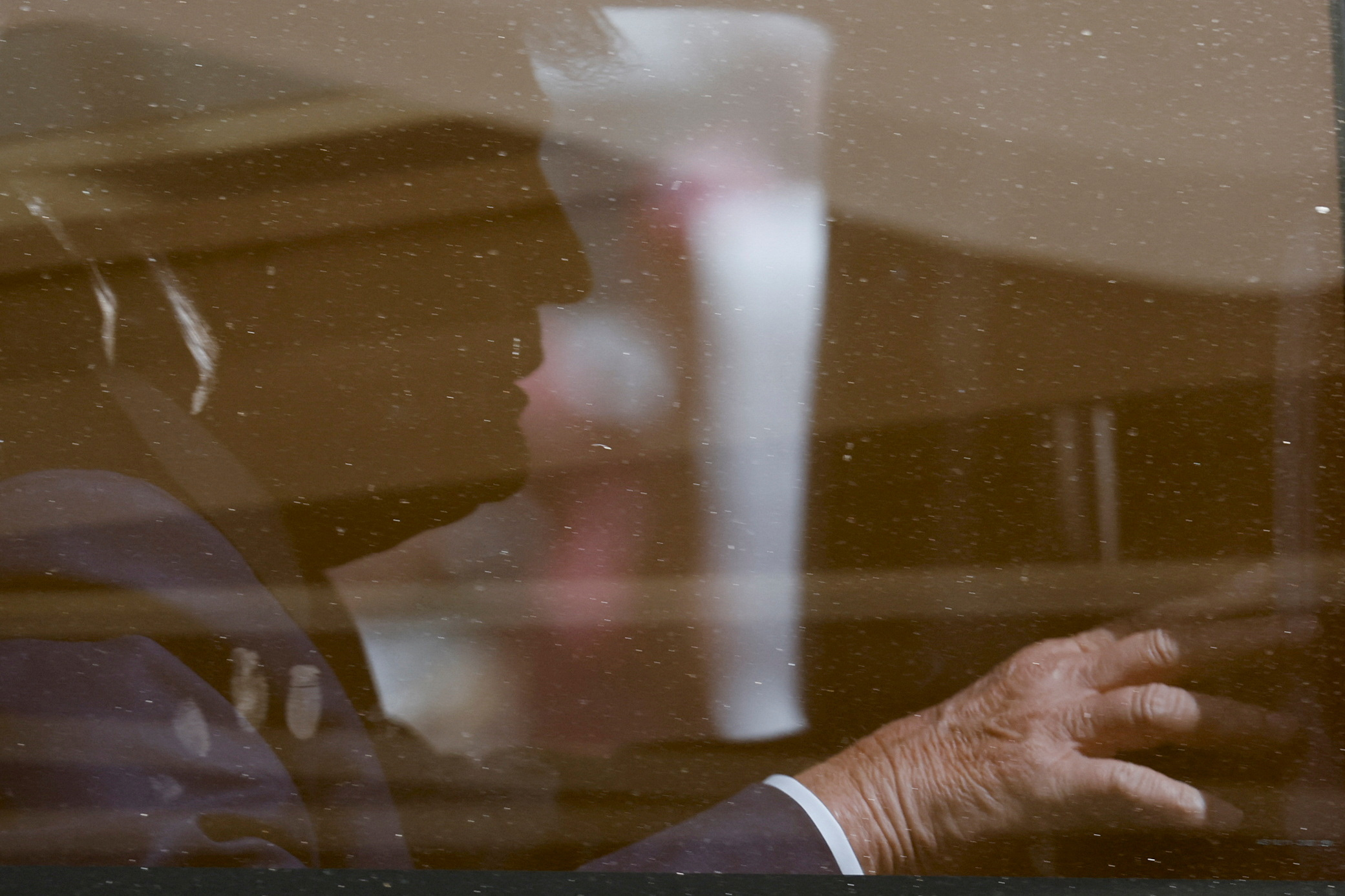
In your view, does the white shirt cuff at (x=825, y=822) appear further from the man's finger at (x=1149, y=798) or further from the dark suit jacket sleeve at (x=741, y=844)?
the man's finger at (x=1149, y=798)

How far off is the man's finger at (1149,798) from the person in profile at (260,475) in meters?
0.08

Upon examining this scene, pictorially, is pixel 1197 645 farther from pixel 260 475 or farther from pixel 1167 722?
pixel 260 475

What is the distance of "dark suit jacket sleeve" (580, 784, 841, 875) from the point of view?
46 cm

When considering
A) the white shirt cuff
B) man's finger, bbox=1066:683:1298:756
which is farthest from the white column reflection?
man's finger, bbox=1066:683:1298:756

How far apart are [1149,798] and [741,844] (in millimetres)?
186

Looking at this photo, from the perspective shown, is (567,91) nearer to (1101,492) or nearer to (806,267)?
(806,267)

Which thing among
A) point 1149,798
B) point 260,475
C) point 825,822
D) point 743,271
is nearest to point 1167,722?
point 1149,798

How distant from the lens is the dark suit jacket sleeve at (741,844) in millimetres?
463

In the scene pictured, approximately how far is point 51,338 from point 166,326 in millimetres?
64

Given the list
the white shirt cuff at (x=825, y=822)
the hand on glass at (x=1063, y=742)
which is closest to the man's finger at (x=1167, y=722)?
the hand on glass at (x=1063, y=742)

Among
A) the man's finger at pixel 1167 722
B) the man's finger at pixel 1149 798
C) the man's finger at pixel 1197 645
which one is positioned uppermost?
the man's finger at pixel 1197 645

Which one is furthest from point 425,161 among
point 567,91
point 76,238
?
point 76,238

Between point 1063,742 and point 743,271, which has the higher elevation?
point 743,271

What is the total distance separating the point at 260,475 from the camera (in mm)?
481
